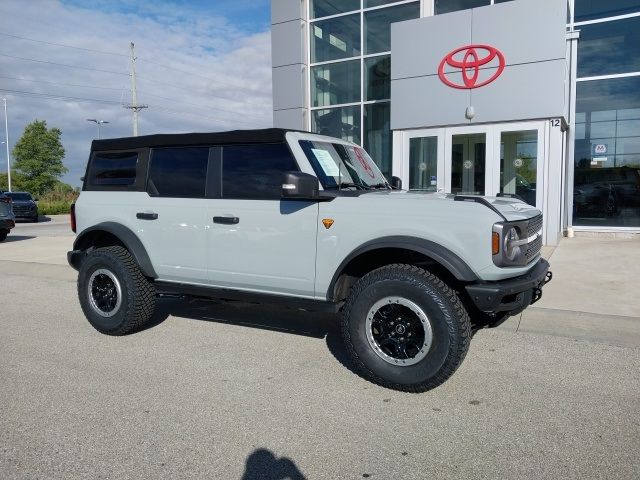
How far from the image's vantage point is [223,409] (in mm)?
3717

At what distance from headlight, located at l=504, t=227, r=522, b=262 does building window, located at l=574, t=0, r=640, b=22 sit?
11.5 m

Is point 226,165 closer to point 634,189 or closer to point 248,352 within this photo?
point 248,352

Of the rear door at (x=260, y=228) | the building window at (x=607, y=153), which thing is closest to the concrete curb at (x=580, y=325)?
the rear door at (x=260, y=228)

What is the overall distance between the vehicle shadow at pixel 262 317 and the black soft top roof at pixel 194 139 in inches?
60.9

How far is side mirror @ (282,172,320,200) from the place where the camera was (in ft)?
13.2

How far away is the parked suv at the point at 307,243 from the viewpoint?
3836 mm

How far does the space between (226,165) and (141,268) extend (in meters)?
1.34

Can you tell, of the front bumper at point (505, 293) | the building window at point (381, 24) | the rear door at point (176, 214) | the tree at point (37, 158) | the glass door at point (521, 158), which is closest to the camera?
the front bumper at point (505, 293)

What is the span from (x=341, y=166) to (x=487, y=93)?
7752 mm

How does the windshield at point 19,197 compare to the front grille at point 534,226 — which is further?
the windshield at point 19,197

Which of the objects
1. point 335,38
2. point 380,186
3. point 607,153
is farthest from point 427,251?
point 335,38

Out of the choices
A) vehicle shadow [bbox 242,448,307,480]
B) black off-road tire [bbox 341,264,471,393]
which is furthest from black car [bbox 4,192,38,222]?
vehicle shadow [bbox 242,448,307,480]

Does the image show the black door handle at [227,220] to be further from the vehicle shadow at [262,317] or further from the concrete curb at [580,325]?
the concrete curb at [580,325]

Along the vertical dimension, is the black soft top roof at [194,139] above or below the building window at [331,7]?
below
